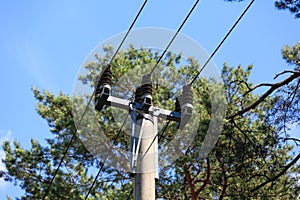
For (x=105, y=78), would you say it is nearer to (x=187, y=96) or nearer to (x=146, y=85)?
(x=146, y=85)

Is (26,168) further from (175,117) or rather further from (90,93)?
(175,117)

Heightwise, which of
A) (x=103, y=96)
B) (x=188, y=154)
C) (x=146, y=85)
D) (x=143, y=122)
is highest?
(x=188, y=154)

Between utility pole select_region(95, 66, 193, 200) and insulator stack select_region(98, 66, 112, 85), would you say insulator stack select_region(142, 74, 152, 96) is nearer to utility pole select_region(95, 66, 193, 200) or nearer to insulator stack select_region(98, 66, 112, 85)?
utility pole select_region(95, 66, 193, 200)

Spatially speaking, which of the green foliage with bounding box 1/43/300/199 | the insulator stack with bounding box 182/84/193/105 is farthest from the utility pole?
the green foliage with bounding box 1/43/300/199

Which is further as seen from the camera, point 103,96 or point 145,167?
point 103,96

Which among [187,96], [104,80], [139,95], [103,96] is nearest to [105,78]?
[104,80]

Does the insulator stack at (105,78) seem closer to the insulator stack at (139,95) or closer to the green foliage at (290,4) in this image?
the insulator stack at (139,95)

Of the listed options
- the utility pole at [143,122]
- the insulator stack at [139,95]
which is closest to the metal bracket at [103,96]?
the utility pole at [143,122]

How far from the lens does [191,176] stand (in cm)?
982

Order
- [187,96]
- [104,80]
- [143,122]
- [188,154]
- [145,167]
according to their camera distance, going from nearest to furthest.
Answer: [145,167], [143,122], [104,80], [187,96], [188,154]

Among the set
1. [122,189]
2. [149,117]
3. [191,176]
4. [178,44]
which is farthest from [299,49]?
[149,117]

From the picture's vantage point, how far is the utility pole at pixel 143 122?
329 cm

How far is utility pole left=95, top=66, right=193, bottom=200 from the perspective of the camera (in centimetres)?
329

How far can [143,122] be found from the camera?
355 centimetres
